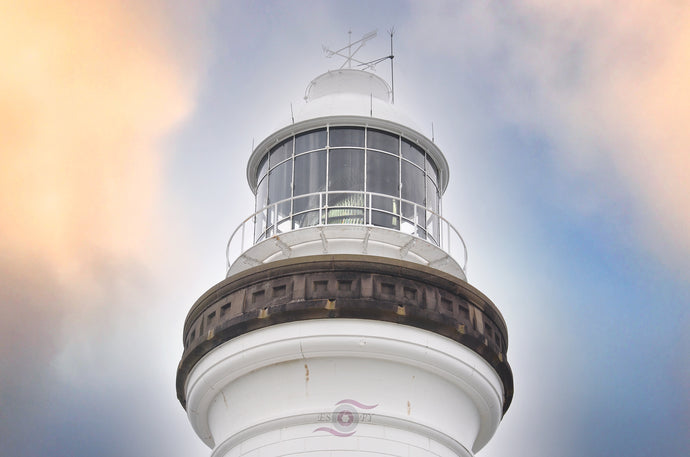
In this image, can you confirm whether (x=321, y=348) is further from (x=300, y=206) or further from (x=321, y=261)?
(x=300, y=206)

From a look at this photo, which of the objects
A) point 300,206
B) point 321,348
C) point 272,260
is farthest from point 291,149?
point 321,348

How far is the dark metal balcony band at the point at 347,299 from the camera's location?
45.2ft

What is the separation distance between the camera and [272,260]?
51.1 ft

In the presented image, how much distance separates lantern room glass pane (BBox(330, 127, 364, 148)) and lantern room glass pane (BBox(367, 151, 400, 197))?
0.98 feet

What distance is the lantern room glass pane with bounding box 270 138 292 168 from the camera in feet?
55.5

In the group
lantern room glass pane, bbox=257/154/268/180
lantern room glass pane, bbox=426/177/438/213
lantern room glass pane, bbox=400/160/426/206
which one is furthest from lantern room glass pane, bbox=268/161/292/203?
lantern room glass pane, bbox=426/177/438/213

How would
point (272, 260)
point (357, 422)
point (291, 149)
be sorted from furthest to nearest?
point (291, 149), point (272, 260), point (357, 422)

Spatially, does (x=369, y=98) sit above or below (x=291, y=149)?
above

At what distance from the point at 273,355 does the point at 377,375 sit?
1.48 m

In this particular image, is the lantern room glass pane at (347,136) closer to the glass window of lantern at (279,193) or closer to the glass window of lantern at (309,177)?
the glass window of lantern at (309,177)

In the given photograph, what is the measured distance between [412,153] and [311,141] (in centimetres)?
175

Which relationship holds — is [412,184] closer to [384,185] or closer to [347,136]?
[384,185]

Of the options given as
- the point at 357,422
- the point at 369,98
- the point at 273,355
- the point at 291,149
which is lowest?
the point at 357,422

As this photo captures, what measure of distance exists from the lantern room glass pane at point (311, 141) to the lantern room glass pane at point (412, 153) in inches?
54.4
